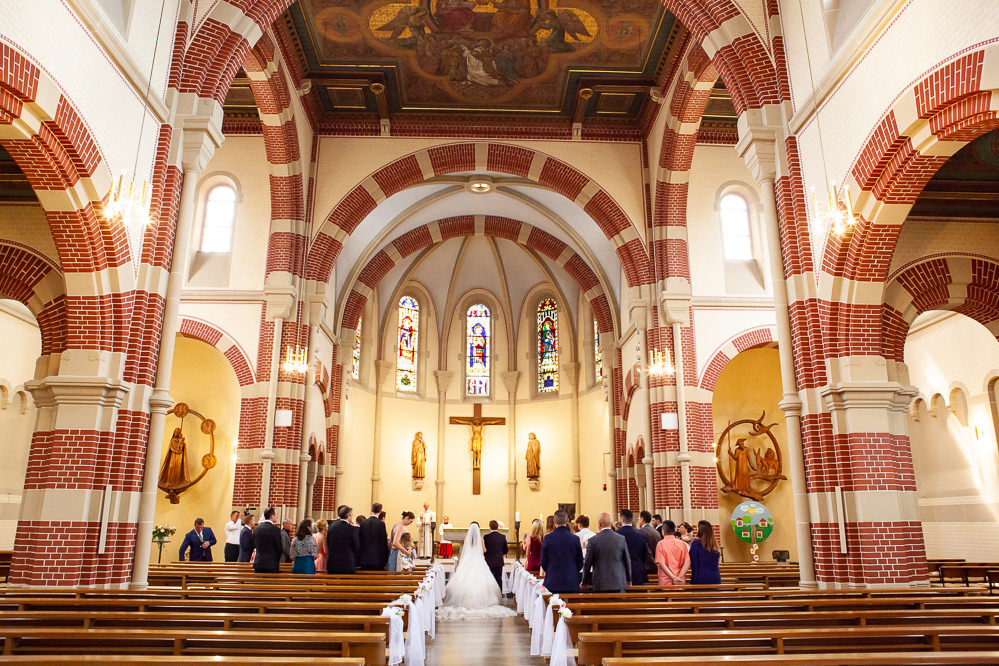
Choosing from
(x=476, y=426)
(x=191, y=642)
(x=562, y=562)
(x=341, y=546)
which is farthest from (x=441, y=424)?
(x=191, y=642)

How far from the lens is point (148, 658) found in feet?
12.5

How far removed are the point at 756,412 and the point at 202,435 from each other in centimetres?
1438

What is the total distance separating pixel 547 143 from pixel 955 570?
11830 mm

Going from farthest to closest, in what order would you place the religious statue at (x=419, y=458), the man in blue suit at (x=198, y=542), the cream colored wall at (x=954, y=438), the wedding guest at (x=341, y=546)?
the religious statue at (x=419, y=458) < the man in blue suit at (x=198, y=542) < the cream colored wall at (x=954, y=438) < the wedding guest at (x=341, y=546)

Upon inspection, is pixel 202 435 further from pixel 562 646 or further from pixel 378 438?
pixel 562 646

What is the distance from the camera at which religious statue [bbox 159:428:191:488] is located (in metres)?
17.8

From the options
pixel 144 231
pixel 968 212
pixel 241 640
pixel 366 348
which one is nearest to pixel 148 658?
pixel 241 640

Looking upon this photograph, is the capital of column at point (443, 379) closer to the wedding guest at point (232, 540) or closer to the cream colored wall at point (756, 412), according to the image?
the cream colored wall at point (756, 412)

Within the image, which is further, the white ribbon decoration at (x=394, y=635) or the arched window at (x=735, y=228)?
the arched window at (x=735, y=228)

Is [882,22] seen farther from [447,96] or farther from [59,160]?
[447,96]

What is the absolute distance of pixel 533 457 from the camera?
26297 millimetres

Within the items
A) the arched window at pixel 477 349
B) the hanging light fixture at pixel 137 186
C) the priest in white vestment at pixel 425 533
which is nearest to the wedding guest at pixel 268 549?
the hanging light fixture at pixel 137 186

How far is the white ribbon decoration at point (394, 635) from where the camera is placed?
5840 mm

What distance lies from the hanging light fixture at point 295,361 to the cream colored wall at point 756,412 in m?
10.3
